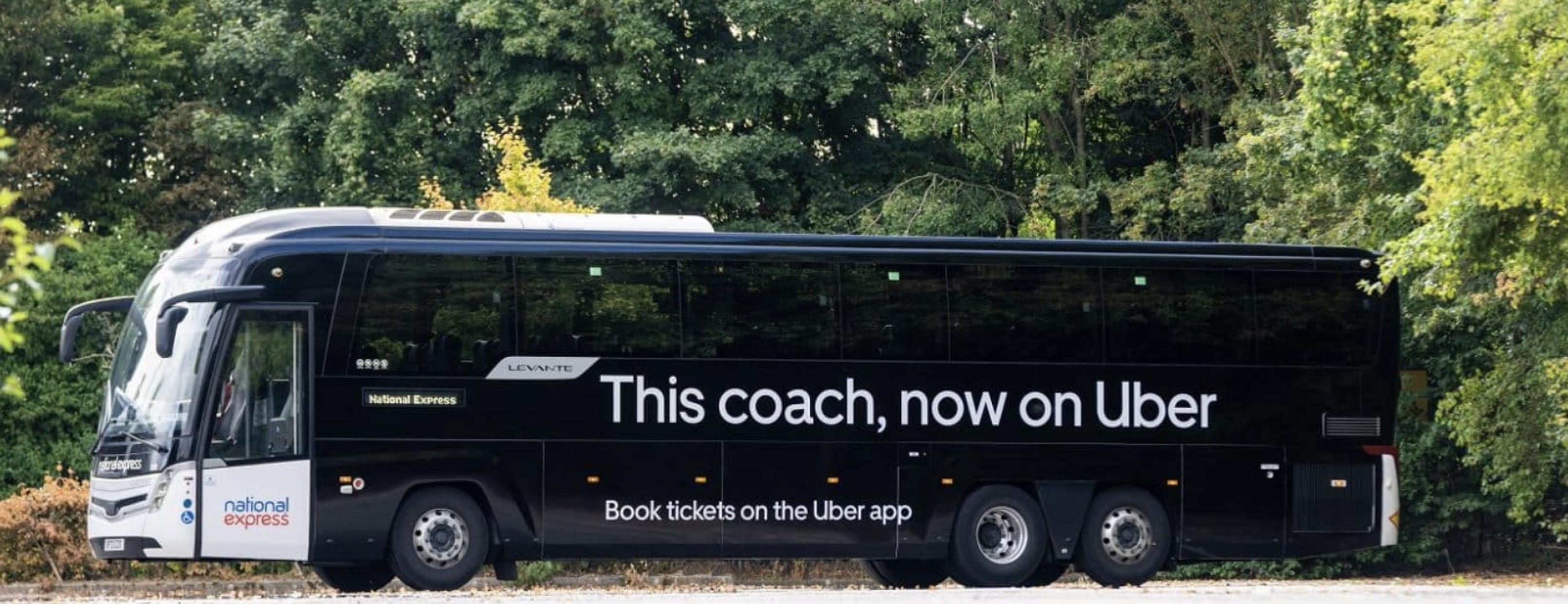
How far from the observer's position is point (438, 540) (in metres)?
20.0

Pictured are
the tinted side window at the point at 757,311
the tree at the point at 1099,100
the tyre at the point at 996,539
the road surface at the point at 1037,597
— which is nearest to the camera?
the road surface at the point at 1037,597

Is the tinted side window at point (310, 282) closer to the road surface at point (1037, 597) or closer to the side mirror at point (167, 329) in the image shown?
the side mirror at point (167, 329)

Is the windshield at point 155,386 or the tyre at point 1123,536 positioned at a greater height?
the windshield at point 155,386

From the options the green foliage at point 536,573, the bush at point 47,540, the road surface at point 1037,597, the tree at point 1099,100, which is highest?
the tree at point 1099,100

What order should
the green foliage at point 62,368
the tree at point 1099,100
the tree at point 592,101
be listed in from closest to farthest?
the tree at point 1099,100
the green foliage at point 62,368
the tree at point 592,101

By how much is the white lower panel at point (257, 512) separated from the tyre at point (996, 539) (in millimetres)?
5714

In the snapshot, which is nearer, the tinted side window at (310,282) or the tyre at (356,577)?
the tinted side window at (310,282)

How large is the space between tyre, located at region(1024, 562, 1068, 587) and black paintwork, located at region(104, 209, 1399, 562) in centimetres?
47

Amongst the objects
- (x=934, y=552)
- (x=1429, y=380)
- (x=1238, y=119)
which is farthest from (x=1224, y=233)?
(x=934, y=552)

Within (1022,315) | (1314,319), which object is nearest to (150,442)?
(1022,315)

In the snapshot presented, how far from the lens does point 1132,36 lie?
129 feet

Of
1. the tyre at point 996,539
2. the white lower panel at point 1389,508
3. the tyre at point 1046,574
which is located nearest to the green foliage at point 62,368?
the tyre at point 1046,574

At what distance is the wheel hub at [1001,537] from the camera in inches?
837

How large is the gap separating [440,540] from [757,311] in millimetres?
3362
